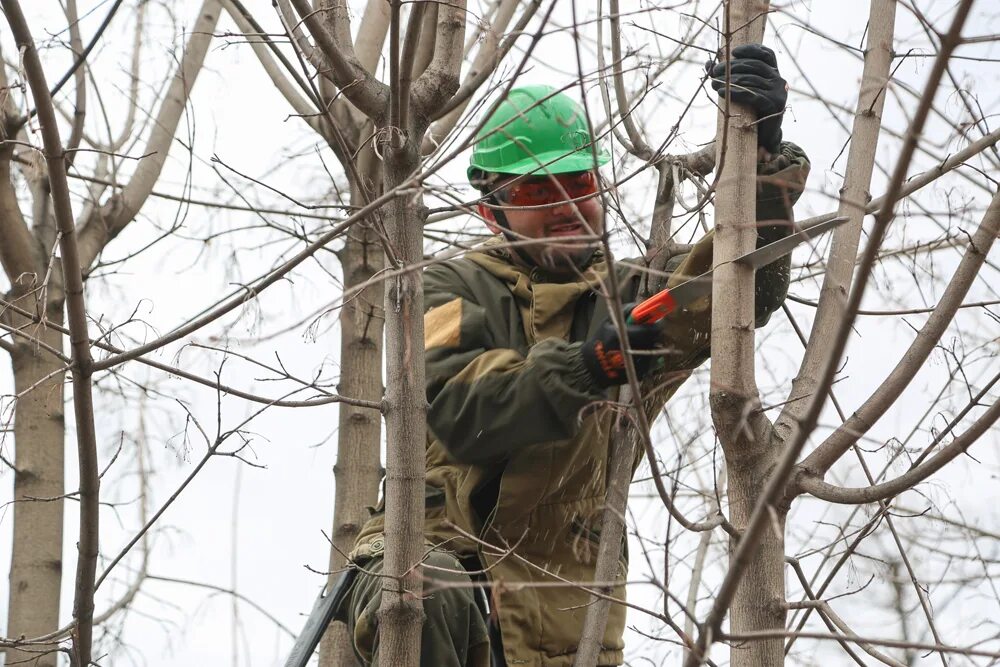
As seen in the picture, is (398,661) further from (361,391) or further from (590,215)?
(361,391)

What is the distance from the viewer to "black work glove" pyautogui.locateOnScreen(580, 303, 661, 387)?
2922 millimetres

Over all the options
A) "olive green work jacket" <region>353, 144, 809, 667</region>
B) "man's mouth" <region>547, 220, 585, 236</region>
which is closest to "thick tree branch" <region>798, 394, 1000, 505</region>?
"olive green work jacket" <region>353, 144, 809, 667</region>

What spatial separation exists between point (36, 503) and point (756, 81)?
3.04m

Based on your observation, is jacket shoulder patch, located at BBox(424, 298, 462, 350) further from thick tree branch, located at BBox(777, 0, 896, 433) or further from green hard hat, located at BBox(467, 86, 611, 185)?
thick tree branch, located at BBox(777, 0, 896, 433)

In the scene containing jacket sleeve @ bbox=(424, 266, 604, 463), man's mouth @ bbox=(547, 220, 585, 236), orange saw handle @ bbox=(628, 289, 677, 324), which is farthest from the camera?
man's mouth @ bbox=(547, 220, 585, 236)

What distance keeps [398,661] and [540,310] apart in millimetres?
1174

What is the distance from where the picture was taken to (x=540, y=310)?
3482mm

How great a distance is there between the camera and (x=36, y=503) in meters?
4.53

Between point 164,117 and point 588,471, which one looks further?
point 164,117

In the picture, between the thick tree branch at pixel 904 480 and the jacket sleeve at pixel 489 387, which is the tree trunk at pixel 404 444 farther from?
the thick tree branch at pixel 904 480

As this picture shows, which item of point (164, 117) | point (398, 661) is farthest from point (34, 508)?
point (398, 661)

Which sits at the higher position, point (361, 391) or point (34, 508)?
point (361, 391)

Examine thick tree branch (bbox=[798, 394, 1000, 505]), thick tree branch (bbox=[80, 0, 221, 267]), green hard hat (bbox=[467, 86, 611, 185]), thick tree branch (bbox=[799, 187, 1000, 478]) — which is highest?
thick tree branch (bbox=[80, 0, 221, 267])

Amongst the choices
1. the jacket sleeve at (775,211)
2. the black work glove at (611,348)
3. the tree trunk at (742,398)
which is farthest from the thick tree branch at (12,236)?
the tree trunk at (742,398)
